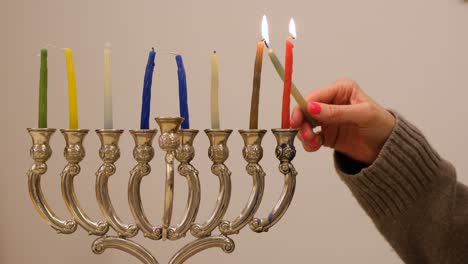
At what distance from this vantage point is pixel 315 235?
1277mm

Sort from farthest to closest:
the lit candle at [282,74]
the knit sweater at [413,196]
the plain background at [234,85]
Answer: the plain background at [234,85]
the knit sweater at [413,196]
the lit candle at [282,74]

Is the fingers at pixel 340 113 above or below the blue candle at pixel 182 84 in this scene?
below

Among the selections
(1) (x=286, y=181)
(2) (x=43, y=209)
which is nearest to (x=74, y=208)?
(2) (x=43, y=209)

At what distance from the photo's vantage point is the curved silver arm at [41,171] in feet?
2.10

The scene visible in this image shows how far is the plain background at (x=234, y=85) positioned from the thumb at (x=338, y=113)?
0.59m

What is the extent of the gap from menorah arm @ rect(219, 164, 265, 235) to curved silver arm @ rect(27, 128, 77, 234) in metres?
0.18

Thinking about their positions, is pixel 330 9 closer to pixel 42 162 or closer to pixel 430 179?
pixel 430 179

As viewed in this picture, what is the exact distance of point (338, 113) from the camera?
2.10 ft

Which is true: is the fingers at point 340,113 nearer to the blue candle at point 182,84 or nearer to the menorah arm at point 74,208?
the blue candle at point 182,84

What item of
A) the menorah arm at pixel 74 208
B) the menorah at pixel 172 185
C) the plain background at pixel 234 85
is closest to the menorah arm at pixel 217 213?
the menorah at pixel 172 185

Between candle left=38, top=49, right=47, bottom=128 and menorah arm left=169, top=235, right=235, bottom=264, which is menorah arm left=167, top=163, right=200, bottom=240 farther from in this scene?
candle left=38, top=49, right=47, bottom=128

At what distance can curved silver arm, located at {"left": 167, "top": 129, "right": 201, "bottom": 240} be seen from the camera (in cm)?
64

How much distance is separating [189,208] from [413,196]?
31 cm

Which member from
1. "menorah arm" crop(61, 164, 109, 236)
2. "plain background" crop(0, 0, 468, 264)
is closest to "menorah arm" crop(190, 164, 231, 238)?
"menorah arm" crop(61, 164, 109, 236)
